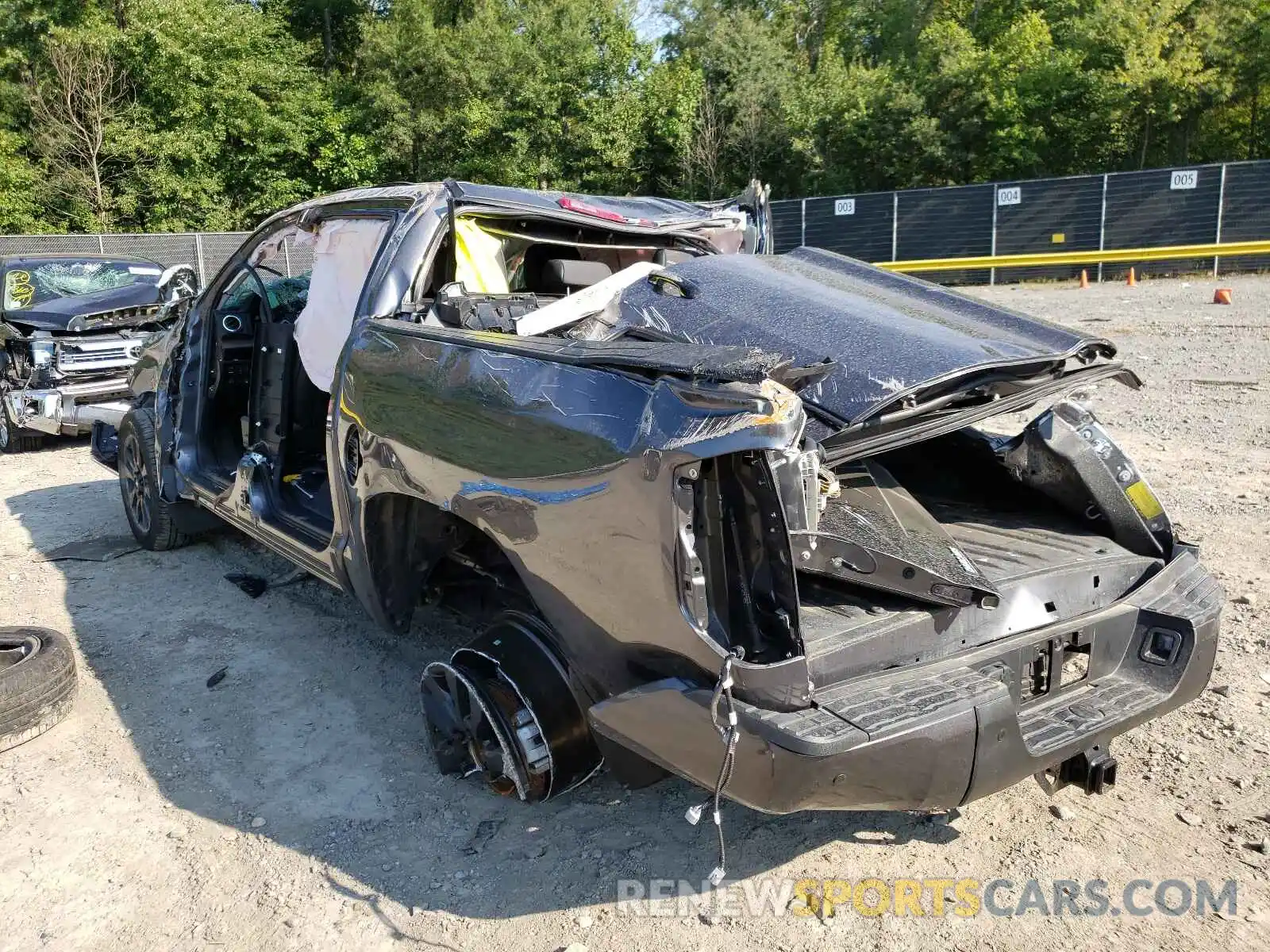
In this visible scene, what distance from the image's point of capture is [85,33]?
2602 cm

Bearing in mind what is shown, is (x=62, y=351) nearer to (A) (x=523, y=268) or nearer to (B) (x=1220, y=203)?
(A) (x=523, y=268)

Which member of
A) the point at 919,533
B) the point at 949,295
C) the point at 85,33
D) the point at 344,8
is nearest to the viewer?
the point at 919,533

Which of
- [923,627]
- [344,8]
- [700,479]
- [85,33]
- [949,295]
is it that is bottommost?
[923,627]

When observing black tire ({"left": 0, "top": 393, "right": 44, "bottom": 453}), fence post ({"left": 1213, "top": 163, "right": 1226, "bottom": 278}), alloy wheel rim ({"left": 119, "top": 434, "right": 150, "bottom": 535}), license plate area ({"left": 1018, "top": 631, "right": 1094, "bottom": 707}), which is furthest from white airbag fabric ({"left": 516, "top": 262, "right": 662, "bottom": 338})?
fence post ({"left": 1213, "top": 163, "right": 1226, "bottom": 278})

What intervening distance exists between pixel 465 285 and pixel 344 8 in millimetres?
37096

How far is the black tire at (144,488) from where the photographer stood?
217 inches

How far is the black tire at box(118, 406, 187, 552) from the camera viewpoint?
5.52 metres

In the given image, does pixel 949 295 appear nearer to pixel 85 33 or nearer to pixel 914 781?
pixel 914 781

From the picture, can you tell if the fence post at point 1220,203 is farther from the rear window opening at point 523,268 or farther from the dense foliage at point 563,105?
the rear window opening at point 523,268

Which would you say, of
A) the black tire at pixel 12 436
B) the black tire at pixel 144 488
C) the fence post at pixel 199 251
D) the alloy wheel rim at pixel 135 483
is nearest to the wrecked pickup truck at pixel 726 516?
the black tire at pixel 144 488

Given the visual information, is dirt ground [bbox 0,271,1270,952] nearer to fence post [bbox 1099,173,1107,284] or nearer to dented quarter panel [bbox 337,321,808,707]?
dented quarter panel [bbox 337,321,808,707]

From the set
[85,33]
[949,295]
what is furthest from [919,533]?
[85,33]

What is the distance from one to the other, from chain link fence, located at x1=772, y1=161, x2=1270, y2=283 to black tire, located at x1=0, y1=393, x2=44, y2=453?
18.0 m

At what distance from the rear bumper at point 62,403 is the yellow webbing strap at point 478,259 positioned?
5.75 m
